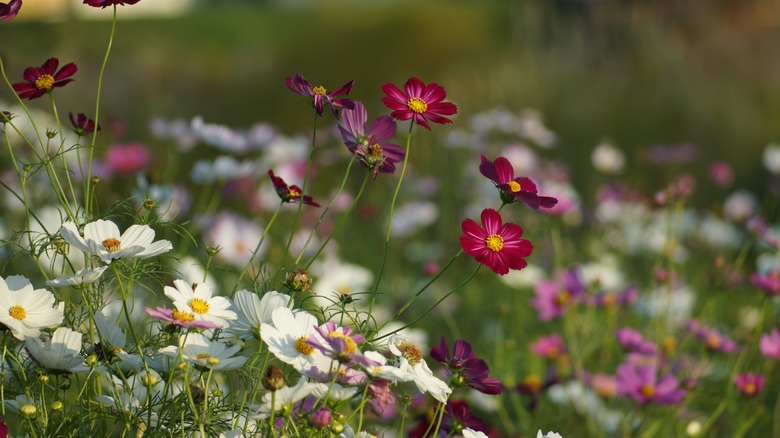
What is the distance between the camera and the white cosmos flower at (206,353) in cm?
108

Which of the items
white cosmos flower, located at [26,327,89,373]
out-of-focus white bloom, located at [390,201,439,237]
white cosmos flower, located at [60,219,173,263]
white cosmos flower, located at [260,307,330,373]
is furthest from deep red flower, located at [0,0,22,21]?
out-of-focus white bloom, located at [390,201,439,237]

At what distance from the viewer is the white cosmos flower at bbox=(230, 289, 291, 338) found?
115 centimetres

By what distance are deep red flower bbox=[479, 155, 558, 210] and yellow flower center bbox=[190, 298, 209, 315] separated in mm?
401

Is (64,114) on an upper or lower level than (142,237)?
upper

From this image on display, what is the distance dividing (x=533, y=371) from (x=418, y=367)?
1.57m

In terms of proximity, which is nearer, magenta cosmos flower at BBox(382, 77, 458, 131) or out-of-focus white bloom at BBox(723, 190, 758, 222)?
magenta cosmos flower at BBox(382, 77, 458, 131)

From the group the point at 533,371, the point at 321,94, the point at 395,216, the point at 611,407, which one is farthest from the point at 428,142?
the point at 321,94

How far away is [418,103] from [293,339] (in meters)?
0.39

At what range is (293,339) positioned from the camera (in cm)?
113

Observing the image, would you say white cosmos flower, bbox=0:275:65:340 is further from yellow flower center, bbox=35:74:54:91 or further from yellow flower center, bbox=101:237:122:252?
yellow flower center, bbox=35:74:54:91

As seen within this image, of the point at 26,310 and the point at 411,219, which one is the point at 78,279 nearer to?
the point at 26,310

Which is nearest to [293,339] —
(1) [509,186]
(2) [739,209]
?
(1) [509,186]

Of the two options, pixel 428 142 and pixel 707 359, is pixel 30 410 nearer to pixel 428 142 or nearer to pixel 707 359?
pixel 707 359

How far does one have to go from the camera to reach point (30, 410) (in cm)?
105
